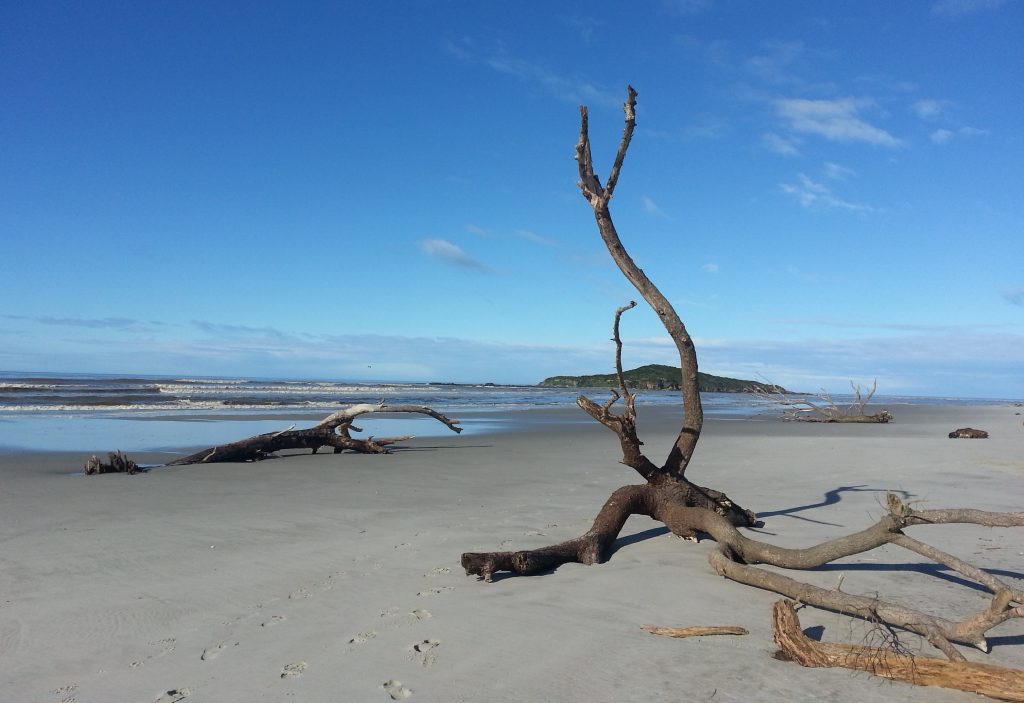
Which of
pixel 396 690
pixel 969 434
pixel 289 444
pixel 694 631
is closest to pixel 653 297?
pixel 694 631

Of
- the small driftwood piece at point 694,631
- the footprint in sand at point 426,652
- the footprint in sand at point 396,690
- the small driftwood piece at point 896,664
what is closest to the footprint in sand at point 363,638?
the footprint in sand at point 426,652

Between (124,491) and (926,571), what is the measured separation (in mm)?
9232

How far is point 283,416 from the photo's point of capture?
24219mm

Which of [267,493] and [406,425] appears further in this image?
[406,425]

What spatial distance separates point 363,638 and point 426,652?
1.42 ft

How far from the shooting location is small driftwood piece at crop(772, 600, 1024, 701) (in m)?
2.83

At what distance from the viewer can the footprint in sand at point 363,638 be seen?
12.1 ft

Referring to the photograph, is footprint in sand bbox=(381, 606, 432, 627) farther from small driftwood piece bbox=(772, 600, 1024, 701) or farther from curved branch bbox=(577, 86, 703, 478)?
curved branch bbox=(577, 86, 703, 478)

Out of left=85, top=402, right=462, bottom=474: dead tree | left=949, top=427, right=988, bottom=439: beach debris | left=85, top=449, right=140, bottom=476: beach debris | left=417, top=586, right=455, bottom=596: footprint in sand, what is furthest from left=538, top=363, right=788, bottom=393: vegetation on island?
Result: left=417, top=586, right=455, bottom=596: footprint in sand

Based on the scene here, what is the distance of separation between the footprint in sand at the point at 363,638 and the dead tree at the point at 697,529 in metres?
1.11

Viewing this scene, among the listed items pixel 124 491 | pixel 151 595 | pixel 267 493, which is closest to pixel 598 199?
pixel 151 595

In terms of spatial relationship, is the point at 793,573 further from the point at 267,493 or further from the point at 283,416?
the point at 283,416

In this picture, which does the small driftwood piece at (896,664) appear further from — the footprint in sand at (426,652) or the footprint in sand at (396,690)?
the footprint in sand at (396,690)

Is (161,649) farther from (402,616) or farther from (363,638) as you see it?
(402,616)
